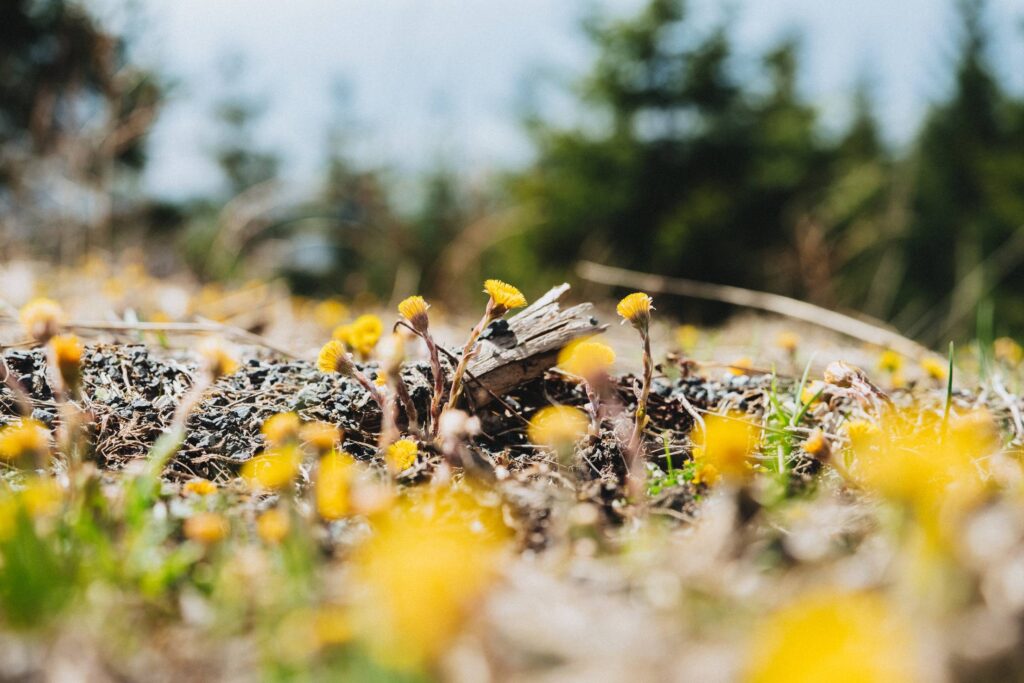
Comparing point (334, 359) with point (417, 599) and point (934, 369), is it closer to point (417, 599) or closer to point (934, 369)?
point (417, 599)

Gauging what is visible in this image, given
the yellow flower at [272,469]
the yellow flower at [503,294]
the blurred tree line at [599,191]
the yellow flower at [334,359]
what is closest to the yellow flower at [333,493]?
the yellow flower at [272,469]

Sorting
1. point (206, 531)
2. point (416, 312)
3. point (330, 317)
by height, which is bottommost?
point (206, 531)

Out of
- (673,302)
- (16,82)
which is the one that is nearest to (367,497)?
(673,302)

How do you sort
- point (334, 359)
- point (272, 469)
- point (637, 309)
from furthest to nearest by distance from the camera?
1. point (334, 359)
2. point (637, 309)
3. point (272, 469)

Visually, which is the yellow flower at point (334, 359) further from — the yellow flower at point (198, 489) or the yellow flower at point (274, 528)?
the yellow flower at point (274, 528)

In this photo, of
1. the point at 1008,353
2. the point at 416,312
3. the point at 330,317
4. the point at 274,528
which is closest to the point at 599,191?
the point at 330,317

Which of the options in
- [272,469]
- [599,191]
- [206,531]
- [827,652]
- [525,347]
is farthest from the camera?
[599,191]

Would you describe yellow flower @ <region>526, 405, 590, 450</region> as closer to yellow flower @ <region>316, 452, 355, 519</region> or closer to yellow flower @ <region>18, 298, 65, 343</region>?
yellow flower @ <region>316, 452, 355, 519</region>
